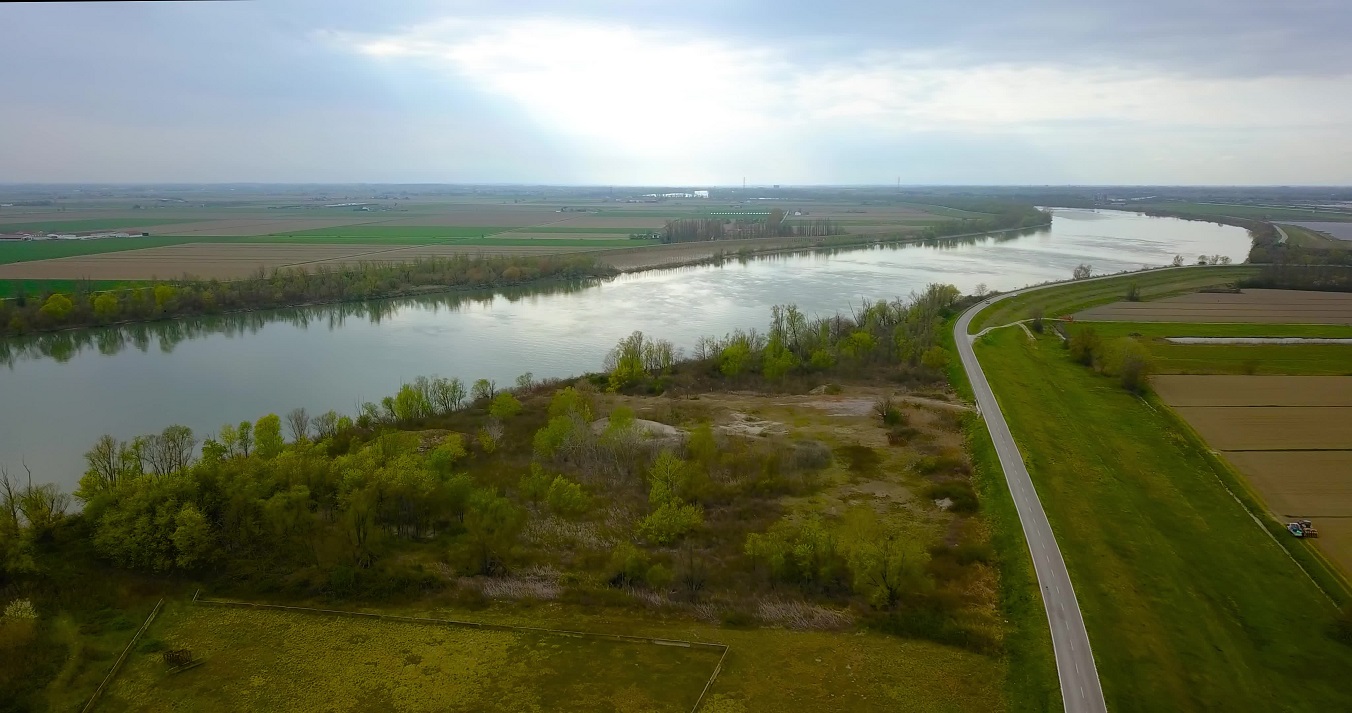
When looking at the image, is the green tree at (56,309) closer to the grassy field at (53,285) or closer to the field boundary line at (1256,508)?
the grassy field at (53,285)

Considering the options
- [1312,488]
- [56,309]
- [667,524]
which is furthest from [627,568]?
[56,309]

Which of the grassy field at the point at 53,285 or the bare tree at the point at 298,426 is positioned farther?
the grassy field at the point at 53,285

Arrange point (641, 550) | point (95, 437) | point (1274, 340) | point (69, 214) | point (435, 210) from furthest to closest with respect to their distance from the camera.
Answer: point (435, 210), point (69, 214), point (1274, 340), point (95, 437), point (641, 550)

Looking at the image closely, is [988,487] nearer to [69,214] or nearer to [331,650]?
[331,650]

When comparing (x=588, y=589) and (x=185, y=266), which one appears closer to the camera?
(x=588, y=589)

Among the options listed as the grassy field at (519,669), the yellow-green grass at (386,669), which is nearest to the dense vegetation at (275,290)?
the yellow-green grass at (386,669)

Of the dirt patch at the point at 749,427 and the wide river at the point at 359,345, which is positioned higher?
the wide river at the point at 359,345

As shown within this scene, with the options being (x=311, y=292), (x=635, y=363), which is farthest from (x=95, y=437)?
(x=311, y=292)

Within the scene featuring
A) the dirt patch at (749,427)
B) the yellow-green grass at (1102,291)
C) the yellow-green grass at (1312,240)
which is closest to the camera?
the dirt patch at (749,427)

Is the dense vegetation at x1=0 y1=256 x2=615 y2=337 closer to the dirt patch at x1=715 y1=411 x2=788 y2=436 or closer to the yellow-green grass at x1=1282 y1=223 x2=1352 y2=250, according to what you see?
the dirt patch at x1=715 y1=411 x2=788 y2=436
